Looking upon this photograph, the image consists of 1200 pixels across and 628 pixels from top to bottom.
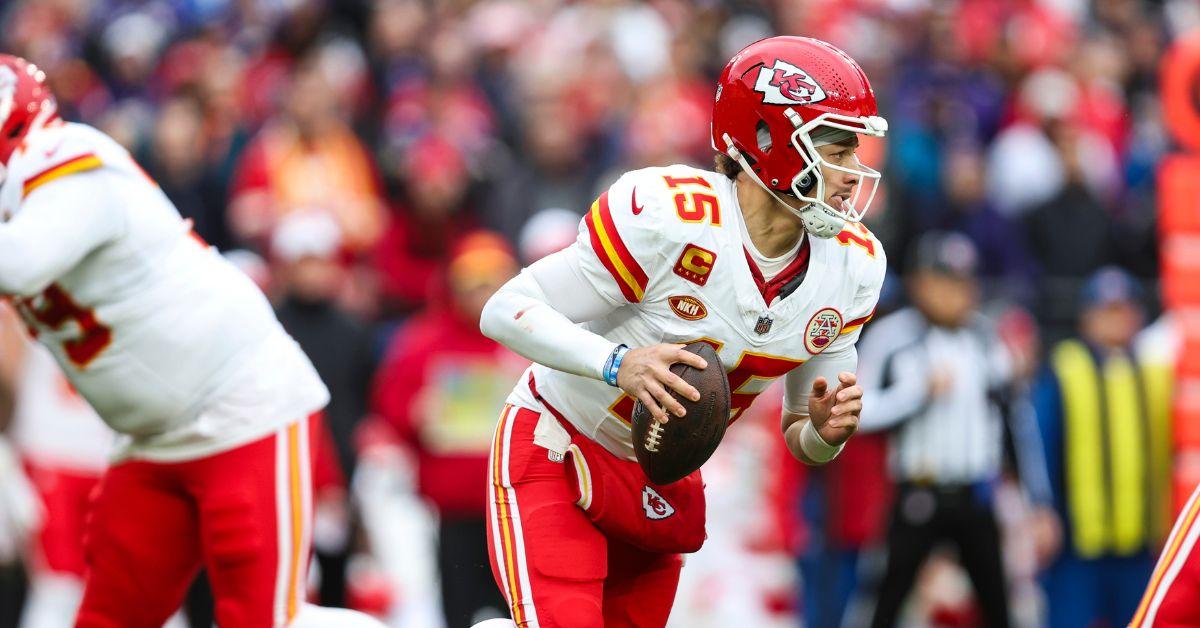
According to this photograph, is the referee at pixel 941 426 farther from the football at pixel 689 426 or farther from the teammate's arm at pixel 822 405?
the football at pixel 689 426

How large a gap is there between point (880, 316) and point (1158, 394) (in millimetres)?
1425

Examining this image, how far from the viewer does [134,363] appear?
4.83 meters

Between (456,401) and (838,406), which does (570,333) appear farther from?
(456,401)

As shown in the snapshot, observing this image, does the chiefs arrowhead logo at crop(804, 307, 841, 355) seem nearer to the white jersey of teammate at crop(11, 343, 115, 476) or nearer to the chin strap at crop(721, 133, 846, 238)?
the chin strap at crop(721, 133, 846, 238)

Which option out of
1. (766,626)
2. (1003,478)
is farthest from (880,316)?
(766,626)

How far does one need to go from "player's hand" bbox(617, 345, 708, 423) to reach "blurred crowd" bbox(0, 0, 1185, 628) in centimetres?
373

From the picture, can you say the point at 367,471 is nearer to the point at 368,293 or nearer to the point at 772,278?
the point at 368,293

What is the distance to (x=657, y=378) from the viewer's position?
3949mm

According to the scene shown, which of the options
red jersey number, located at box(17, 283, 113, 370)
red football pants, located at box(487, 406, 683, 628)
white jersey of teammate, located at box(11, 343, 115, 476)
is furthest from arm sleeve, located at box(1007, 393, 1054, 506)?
red jersey number, located at box(17, 283, 113, 370)

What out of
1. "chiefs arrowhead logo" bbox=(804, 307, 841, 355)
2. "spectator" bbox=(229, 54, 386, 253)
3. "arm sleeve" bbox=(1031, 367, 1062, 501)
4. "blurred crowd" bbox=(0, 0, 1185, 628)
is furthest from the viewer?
"spectator" bbox=(229, 54, 386, 253)

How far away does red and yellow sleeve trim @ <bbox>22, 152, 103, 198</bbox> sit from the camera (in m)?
4.59

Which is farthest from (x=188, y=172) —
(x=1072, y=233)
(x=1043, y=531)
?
(x=1072, y=233)

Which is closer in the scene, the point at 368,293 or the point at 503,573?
the point at 503,573

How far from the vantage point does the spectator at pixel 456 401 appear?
7.89 m
